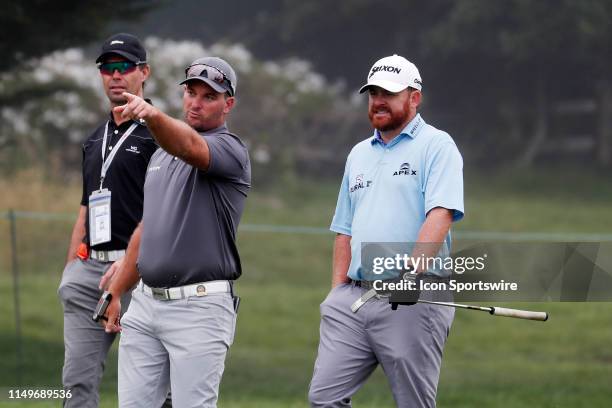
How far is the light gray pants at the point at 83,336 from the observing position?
6773 mm

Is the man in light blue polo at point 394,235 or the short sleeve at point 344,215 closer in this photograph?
the man in light blue polo at point 394,235

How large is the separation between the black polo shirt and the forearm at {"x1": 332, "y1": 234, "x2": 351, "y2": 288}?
1.17m

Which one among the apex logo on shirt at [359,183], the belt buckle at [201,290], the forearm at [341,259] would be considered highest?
the apex logo on shirt at [359,183]

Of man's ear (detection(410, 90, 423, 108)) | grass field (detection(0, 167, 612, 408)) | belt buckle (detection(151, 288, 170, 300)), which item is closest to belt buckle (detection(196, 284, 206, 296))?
belt buckle (detection(151, 288, 170, 300))

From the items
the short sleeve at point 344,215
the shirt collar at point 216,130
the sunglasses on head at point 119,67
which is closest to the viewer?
the shirt collar at point 216,130

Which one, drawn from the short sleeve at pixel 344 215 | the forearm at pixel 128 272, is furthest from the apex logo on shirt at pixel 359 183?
the forearm at pixel 128 272

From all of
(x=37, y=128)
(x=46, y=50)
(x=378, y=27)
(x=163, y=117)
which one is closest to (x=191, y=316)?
(x=163, y=117)

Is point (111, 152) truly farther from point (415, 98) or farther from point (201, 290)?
point (415, 98)

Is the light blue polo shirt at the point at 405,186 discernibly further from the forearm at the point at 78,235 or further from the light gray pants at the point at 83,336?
the forearm at the point at 78,235

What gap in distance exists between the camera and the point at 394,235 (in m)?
6.02

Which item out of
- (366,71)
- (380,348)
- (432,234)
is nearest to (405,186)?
(432,234)

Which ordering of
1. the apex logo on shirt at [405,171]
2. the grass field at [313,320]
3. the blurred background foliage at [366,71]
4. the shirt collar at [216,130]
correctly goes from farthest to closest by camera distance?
the blurred background foliage at [366,71] < the grass field at [313,320] < the apex logo on shirt at [405,171] < the shirt collar at [216,130]

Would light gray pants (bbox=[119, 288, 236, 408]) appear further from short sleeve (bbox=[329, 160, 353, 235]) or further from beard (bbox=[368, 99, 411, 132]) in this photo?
beard (bbox=[368, 99, 411, 132])

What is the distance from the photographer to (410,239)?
237 inches
